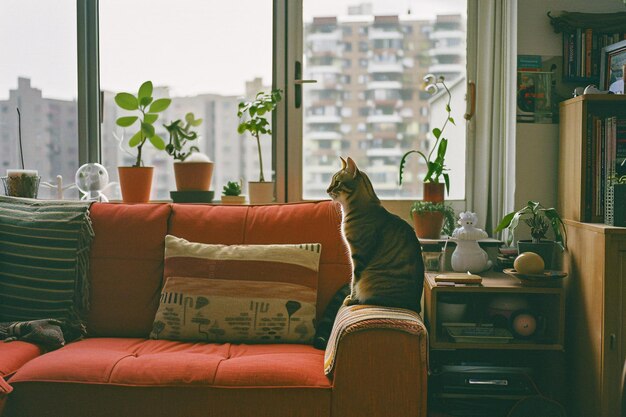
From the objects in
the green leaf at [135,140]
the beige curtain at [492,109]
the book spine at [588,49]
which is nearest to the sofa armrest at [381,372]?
the beige curtain at [492,109]

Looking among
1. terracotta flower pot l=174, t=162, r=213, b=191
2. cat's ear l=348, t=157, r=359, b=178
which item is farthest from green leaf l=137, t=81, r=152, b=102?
cat's ear l=348, t=157, r=359, b=178

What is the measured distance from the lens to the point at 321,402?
5.73 feet

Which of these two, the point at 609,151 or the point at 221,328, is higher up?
the point at 609,151

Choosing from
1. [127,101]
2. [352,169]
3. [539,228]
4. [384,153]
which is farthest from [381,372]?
[127,101]

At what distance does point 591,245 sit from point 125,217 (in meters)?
1.74

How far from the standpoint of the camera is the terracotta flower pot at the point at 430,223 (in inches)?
104

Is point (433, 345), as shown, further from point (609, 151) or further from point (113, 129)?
point (113, 129)

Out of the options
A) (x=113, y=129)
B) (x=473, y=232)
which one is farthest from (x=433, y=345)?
(x=113, y=129)

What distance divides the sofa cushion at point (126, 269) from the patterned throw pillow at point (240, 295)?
117 mm

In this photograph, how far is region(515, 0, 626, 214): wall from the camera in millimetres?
2529

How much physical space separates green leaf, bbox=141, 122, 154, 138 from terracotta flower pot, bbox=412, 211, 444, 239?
1229 millimetres

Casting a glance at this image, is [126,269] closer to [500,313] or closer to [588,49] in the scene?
[500,313]

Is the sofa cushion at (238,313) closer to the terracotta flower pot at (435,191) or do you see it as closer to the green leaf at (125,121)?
the terracotta flower pot at (435,191)

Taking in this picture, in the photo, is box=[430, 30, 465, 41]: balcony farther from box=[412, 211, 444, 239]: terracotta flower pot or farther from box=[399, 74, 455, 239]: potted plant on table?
box=[412, 211, 444, 239]: terracotta flower pot
